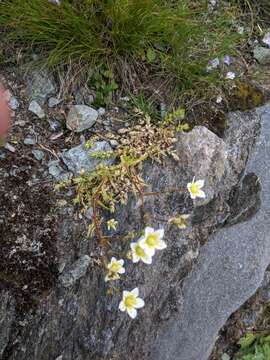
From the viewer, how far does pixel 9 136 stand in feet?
8.89

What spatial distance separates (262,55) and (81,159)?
152 centimetres

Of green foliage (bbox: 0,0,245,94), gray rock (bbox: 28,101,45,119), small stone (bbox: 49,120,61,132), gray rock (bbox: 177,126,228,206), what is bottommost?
gray rock (bbox: 177,126,228,206)

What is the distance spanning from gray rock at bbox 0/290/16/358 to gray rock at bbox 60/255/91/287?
265 mm

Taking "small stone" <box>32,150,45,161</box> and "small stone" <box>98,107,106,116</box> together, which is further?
"small stone" <box>98,107,106,116</box>

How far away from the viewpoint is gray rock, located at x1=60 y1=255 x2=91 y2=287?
2.53 meters

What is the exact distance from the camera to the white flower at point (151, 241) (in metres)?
2.23

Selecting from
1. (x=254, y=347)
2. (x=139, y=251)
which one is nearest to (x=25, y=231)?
(x=139, y=251)

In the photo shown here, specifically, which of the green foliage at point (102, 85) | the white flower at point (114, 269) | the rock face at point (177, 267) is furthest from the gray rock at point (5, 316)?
the green foliage at point (102, 85)

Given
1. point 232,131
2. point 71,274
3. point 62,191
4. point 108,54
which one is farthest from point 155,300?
point 108,54

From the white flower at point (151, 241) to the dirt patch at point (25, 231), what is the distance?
1.77 feet

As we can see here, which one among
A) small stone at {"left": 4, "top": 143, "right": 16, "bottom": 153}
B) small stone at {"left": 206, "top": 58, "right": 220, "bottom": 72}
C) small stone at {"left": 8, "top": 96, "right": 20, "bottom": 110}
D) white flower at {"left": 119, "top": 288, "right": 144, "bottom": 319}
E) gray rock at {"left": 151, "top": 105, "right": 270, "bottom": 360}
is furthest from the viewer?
small stone at {"left": 206, "top": 58, "right": 220, "bottom": 72}

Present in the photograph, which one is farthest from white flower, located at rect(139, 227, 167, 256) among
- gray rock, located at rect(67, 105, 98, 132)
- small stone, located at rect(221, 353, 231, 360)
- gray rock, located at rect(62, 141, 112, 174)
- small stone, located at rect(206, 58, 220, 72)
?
small stone, located at rect(221, 353, 231, 360)

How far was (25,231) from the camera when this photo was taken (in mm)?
2525

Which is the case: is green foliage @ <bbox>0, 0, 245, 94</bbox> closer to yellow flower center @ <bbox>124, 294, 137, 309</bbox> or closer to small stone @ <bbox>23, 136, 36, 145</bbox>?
small stone @ <bbox>23, 136, 36, 145</bbox>
